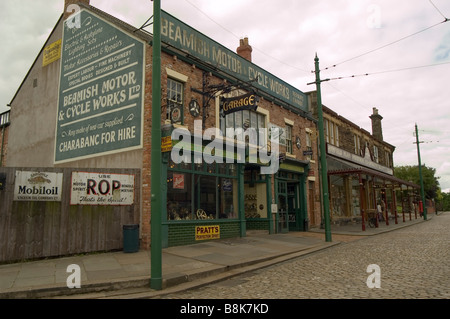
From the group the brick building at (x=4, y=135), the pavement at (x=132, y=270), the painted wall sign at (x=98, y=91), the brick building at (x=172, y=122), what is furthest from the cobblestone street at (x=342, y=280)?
the brick building at (x=4, y=135)

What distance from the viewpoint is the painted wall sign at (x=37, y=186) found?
907cm

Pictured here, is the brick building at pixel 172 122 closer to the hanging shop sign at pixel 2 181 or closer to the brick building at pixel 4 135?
the brick building at pixel 4 135

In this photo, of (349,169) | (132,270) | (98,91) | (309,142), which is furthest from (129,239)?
(349,169)

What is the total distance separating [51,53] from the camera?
16.8 meters

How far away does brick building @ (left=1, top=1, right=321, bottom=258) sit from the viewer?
12.1 m

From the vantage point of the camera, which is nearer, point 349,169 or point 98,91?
point 98,91

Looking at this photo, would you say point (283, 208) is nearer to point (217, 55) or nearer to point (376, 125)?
point (217, 55)

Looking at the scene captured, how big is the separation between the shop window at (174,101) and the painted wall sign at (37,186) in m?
4.27

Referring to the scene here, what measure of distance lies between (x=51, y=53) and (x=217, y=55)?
8.64 meters

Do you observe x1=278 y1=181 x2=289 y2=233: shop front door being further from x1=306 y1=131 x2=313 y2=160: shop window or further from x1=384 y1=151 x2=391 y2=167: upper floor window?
x1=384 y1=151 x2=391 y2=167: upper floor window

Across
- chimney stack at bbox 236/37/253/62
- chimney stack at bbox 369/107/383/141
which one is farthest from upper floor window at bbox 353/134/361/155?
chimney stack at bbox 236/37/253/62

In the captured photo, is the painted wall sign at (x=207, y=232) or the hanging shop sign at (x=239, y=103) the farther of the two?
the hanging shop sign at (x=239, y=103)

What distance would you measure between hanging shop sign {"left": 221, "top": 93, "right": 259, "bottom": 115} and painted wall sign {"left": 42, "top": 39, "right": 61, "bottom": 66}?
8759 mm
